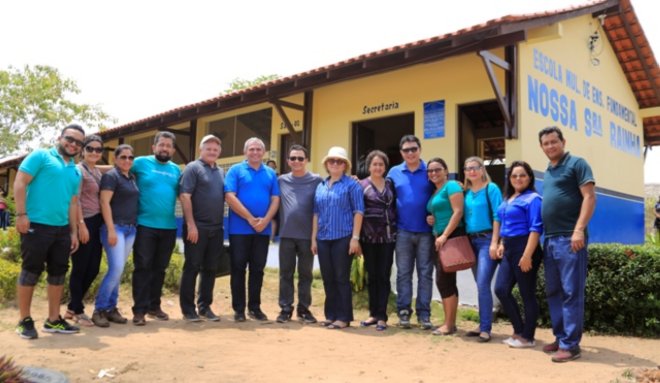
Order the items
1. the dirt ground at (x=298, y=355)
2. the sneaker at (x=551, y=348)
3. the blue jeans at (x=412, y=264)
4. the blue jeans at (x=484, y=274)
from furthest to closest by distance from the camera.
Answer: the blue jeans at (x=412, y=264)
the blue jeans at (x=484, y=274)
the sneaker at (x=551, y=348)
the dirt ground at (x=298, y=355)

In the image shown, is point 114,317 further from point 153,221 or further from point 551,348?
point 551,348

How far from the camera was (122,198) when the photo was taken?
16.2ft

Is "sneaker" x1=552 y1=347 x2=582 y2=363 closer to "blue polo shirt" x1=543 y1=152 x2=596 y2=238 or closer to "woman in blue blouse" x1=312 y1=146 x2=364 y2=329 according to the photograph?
"blue polo shirt" x1=543 y1=152 x2=596 y2=238

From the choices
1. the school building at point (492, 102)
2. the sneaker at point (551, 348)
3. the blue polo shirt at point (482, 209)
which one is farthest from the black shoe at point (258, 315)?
the school building at point (492, 102)

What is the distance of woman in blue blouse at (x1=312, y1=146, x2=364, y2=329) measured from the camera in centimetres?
514

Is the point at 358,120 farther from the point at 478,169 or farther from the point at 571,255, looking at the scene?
the point at 571,255

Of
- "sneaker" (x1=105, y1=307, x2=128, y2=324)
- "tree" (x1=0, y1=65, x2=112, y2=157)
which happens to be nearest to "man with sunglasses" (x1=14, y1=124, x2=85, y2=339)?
"sneaker" (x1=105, y1=307, x2=128, y2=324)

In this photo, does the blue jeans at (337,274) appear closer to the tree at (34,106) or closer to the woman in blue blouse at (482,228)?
the woman in blue blouse at (482,228)

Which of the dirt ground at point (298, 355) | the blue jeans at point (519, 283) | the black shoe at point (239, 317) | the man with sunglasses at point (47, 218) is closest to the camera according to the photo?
the dirt ground at point (298, 355)

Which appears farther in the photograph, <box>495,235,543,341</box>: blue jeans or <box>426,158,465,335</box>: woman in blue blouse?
<box>426,158,465,335</box>: woman in blue blouse

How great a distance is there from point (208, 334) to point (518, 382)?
9.04ft

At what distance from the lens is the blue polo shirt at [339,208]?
514 centimetres

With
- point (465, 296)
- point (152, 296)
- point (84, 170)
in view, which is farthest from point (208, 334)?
point (465, 296)

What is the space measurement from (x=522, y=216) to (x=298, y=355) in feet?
7.55
